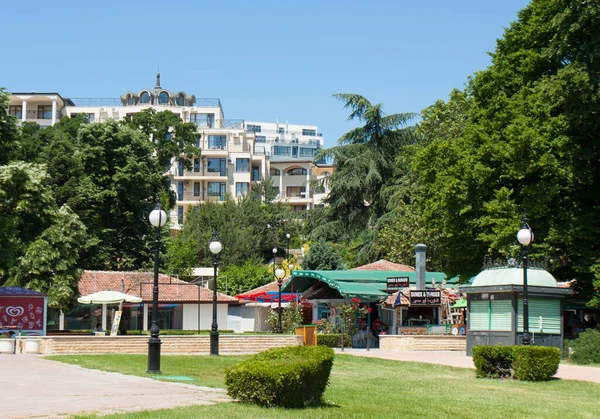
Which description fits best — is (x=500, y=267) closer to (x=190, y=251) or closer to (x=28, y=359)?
(x=28, y=359)

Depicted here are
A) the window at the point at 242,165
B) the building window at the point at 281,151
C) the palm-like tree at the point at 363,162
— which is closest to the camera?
the palm-like tree at the point at 363,162

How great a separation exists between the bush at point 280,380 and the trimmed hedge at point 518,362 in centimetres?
885

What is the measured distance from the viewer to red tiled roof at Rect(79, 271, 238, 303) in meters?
48.2

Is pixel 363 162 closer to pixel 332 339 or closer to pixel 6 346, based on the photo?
pixel 332 339

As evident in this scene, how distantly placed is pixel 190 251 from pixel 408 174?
2068cm

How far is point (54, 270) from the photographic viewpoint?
4094cm

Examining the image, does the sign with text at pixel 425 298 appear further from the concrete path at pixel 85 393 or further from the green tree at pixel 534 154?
the concrete path at pixel 85 393

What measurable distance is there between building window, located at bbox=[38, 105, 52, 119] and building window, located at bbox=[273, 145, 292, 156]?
5143 centimetres

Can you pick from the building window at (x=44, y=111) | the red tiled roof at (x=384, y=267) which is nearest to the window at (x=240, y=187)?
the building window at (x=44, y=111)

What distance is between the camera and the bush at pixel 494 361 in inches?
816

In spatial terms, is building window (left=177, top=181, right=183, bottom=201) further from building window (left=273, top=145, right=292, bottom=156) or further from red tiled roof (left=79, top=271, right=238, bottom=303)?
red tiled roof (left=79, top=271, right=238, bottom=303)

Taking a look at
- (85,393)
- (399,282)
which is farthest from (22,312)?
→ (85,393)

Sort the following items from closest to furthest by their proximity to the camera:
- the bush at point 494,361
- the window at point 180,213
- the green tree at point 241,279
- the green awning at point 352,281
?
the bush at point 494,361, the green awning at point 352,281, the green tree at point 241,279, the window at point 180,213

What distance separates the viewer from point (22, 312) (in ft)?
98.3
